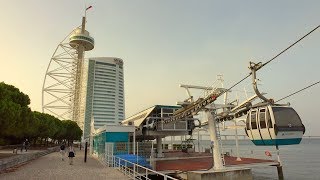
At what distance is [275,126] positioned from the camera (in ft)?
53.6

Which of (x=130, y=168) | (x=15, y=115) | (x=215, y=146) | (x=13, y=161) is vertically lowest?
(x=130, y=168)

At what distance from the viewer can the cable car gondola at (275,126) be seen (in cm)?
1648

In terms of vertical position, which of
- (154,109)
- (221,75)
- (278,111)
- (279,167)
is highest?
(221,75)

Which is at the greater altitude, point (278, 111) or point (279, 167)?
point (278, 111)

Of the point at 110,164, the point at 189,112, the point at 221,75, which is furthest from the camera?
the point at 221,75

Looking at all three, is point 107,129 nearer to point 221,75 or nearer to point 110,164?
point 110,164

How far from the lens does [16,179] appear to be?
67.8ft

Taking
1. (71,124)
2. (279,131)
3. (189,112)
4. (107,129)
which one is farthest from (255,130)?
(71,124)

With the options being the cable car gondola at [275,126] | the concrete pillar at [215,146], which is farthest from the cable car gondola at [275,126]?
the concrete pillar at [215,146]

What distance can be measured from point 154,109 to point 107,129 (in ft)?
42.1

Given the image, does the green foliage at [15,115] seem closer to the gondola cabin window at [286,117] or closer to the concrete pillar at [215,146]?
the concrete pillar at [215,146]

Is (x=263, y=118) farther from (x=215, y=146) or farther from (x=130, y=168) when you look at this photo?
(x=130, y=168)

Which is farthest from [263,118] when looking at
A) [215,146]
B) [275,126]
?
[215,146]

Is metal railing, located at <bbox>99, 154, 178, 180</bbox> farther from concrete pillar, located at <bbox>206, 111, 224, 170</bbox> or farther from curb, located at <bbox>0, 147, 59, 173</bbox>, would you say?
curb, located at <bbox>0, 147, 59, 173</bbox>
